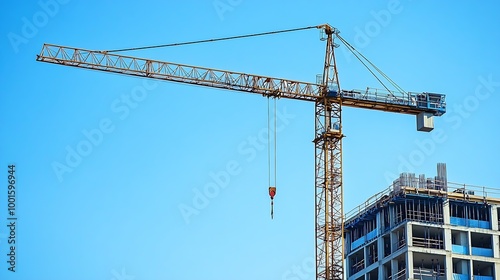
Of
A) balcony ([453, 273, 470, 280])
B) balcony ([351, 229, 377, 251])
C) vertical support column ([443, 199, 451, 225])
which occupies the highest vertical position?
vertical support column ([443, 199, 451, 225])

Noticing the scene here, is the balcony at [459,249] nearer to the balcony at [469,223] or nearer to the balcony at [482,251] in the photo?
the balcony at [482,251]

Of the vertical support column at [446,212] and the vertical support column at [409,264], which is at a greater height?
the vertical support column at [446,212]

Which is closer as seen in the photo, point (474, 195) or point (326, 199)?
point (326, 199)

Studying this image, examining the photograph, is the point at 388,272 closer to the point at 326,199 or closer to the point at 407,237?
the point at 407,237

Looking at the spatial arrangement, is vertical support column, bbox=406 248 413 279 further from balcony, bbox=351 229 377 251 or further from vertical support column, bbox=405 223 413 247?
balcony, bbox=351 229 377 251

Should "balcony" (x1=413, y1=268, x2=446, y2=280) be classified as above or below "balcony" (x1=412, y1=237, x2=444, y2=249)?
below

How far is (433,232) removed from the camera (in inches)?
4454

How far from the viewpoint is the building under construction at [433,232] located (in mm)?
111750

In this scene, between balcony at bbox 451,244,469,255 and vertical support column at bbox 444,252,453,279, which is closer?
vertical support column at bbox 444,252,453,279

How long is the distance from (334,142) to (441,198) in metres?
14.0

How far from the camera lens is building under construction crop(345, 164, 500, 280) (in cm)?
11175

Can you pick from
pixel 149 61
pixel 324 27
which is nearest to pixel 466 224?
pixel 324 27

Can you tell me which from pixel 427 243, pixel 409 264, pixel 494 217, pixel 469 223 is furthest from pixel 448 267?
pixel 494 217

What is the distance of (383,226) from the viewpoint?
116 metres
